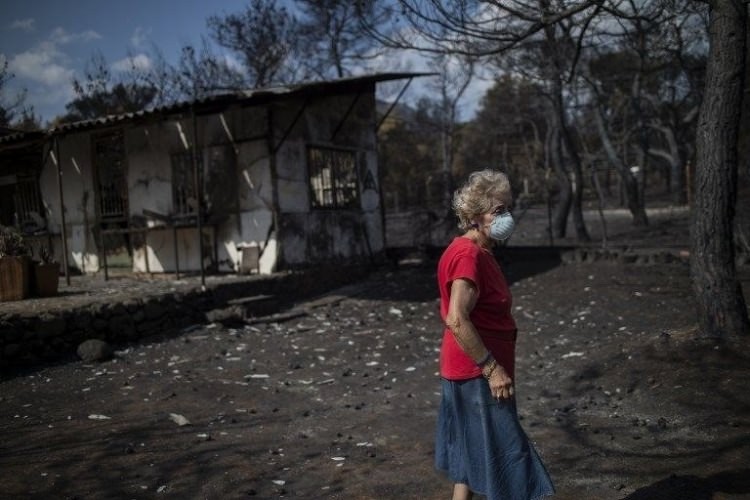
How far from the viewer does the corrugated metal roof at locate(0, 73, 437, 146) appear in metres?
9.18

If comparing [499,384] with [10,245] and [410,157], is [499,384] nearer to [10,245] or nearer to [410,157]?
[10,245]

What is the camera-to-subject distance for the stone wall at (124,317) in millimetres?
6914

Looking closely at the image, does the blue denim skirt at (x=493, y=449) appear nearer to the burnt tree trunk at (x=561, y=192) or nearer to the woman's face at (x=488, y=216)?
the woman's face at (x=488, y=216)

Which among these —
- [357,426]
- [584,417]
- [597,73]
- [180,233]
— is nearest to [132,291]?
[180,233]

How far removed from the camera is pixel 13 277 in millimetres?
7980

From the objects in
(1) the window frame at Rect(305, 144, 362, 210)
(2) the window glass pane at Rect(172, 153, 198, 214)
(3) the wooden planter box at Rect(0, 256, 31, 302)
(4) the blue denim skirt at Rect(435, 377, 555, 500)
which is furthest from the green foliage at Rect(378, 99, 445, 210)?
(4) the blue denim skirt at Rect(435, 377, 555, 500)

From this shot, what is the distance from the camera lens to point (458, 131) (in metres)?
38.1

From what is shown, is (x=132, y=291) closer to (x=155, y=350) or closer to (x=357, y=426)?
(x=155, y=350)

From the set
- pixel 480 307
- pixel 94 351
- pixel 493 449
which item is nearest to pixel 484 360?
pixel 480 307

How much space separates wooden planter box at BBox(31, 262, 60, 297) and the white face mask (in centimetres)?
789

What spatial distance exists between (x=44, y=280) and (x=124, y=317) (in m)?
1.48

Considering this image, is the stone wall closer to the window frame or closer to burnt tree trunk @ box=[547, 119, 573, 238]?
the window frame

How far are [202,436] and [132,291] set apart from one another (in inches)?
208

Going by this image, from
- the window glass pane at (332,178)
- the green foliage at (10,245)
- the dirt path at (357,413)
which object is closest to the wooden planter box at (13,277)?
the green foliage at (10,245)
